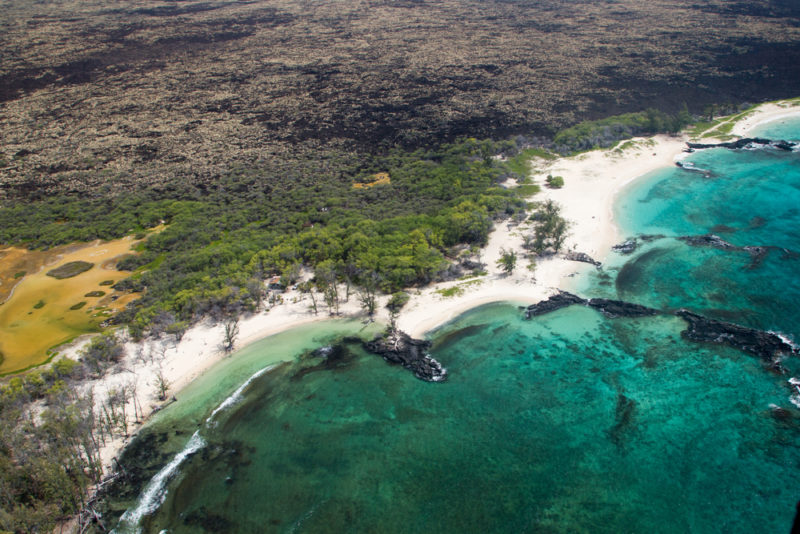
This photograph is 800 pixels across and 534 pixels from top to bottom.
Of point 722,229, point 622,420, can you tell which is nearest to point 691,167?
point 722,229

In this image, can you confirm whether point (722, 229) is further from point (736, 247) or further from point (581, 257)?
point (581, 257)

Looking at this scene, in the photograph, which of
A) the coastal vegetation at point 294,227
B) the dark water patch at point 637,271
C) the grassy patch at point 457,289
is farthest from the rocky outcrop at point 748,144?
the grassy patch at point 457,289

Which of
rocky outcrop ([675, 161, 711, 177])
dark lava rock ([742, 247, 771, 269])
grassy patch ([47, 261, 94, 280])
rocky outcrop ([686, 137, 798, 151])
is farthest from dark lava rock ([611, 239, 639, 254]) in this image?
grassy patch ([47, 261, 94, 280])

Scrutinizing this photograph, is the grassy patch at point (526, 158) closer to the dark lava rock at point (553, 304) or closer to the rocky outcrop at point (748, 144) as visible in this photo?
the rocky outcrop at point (748, 144)

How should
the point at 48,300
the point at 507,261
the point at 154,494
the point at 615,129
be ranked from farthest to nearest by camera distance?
the point at 615,129, the point at 507,261, the point at 48,300, the point at 154,494

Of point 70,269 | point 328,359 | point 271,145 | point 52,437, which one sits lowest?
point 328,359

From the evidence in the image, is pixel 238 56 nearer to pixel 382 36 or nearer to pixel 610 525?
pixel 382 36

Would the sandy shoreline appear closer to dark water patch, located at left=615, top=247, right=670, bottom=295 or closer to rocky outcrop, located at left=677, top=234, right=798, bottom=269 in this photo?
dark water patch, located at left=615, top=247, right=670, bottom=295
